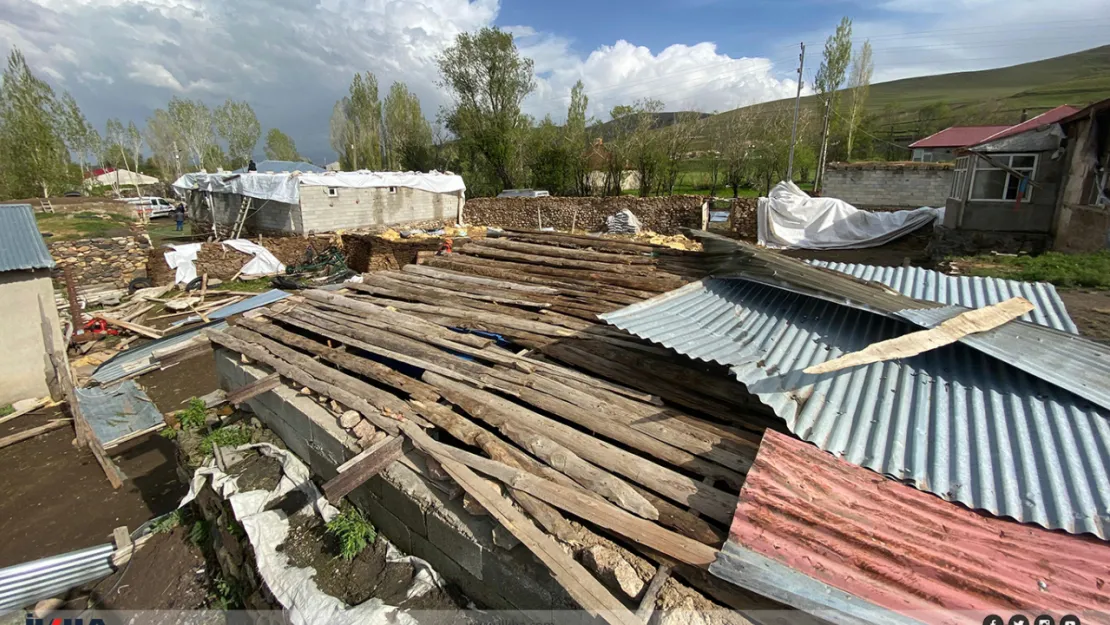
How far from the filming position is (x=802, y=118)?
123 ft

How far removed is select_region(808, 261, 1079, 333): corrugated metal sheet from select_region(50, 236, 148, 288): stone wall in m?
22.1

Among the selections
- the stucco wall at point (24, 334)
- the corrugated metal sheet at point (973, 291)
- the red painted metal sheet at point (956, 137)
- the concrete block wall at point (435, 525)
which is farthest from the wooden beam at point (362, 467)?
the red painted metal sheet at point (956, 137)

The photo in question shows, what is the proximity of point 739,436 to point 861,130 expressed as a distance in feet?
157

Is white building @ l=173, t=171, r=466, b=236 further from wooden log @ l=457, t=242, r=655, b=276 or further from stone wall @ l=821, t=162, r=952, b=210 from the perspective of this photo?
stone wall @ l=821, t=162, r=952, b=210

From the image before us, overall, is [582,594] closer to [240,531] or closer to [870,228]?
[240,531]

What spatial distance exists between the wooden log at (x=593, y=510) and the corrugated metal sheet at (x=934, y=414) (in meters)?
0.95

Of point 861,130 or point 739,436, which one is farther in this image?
point 861,130

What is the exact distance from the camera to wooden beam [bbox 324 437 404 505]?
3.55 metres

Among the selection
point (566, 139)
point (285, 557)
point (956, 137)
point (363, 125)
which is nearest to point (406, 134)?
point (363, 125)

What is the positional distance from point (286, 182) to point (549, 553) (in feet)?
66.8

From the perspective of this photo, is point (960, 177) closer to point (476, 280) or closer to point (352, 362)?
point (476, 280)

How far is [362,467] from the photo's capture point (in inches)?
145

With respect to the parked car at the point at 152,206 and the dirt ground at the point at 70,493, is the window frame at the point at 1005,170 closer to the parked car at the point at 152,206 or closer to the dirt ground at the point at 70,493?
the dirt ground at the point at 70,493

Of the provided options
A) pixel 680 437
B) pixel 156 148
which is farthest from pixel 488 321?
pixel 156 148
